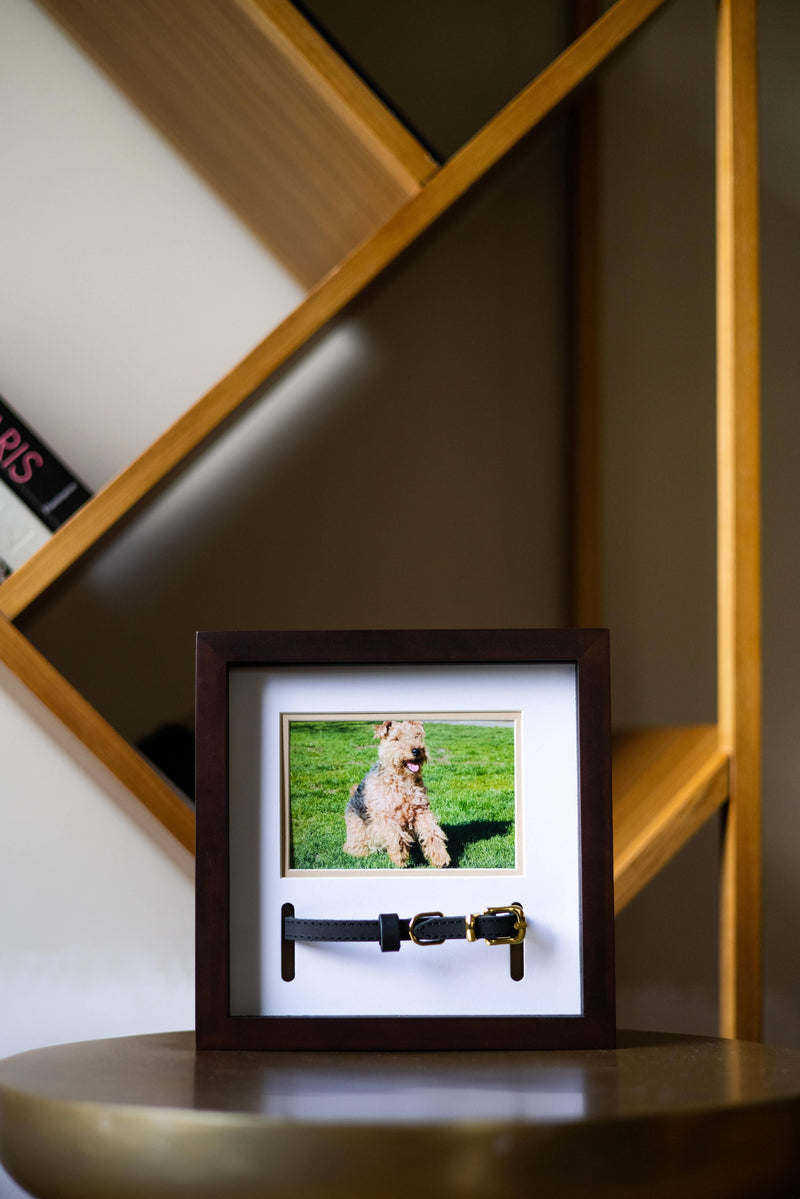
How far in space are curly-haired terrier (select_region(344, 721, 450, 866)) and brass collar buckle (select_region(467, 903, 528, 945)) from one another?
0.13ft

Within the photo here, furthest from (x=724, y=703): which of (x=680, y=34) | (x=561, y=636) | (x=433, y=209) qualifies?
(x=680, y=34)

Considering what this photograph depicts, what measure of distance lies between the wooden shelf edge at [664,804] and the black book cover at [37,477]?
0.53 metres

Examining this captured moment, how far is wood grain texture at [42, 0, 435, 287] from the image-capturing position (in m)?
0.83

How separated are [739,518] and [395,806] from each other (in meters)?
0.40

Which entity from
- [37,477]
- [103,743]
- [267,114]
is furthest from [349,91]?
[103,743]

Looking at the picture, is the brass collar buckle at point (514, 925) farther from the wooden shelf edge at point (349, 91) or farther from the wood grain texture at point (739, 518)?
the wooden shelf edge at point (349, 91)

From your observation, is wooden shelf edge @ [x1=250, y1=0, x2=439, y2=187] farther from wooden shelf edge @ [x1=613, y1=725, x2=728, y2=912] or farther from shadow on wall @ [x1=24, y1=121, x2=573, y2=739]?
wooden shelf edge @ [x1=613, y1=725, x2=728, y2=912]

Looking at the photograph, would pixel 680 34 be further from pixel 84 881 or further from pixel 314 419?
pixel 84 881

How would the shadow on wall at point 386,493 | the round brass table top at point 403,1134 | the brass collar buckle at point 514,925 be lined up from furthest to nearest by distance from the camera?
1. the shadow on wall at point 386,493
2. the brass collar buckle at point 514,925
3. the round brass table top at point 403,1134

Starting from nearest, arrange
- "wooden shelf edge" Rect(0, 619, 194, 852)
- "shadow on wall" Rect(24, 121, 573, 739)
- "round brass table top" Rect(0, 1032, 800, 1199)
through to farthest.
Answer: "round brass table top" Rect(0, 1032, 800, 1199)
"wooden shelf edge" Rect(0, 619, 194, 852)
"shadow on wall" Rect(24, 121, 573, 739)

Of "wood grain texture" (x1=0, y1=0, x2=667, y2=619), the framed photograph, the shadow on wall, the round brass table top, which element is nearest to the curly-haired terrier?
the framed photograph

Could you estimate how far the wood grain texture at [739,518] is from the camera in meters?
0.81

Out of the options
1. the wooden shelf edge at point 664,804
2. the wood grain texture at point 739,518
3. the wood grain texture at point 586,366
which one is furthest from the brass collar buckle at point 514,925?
the wood grain texture at point 586,366

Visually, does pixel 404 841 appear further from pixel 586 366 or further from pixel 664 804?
pixel 586 366
